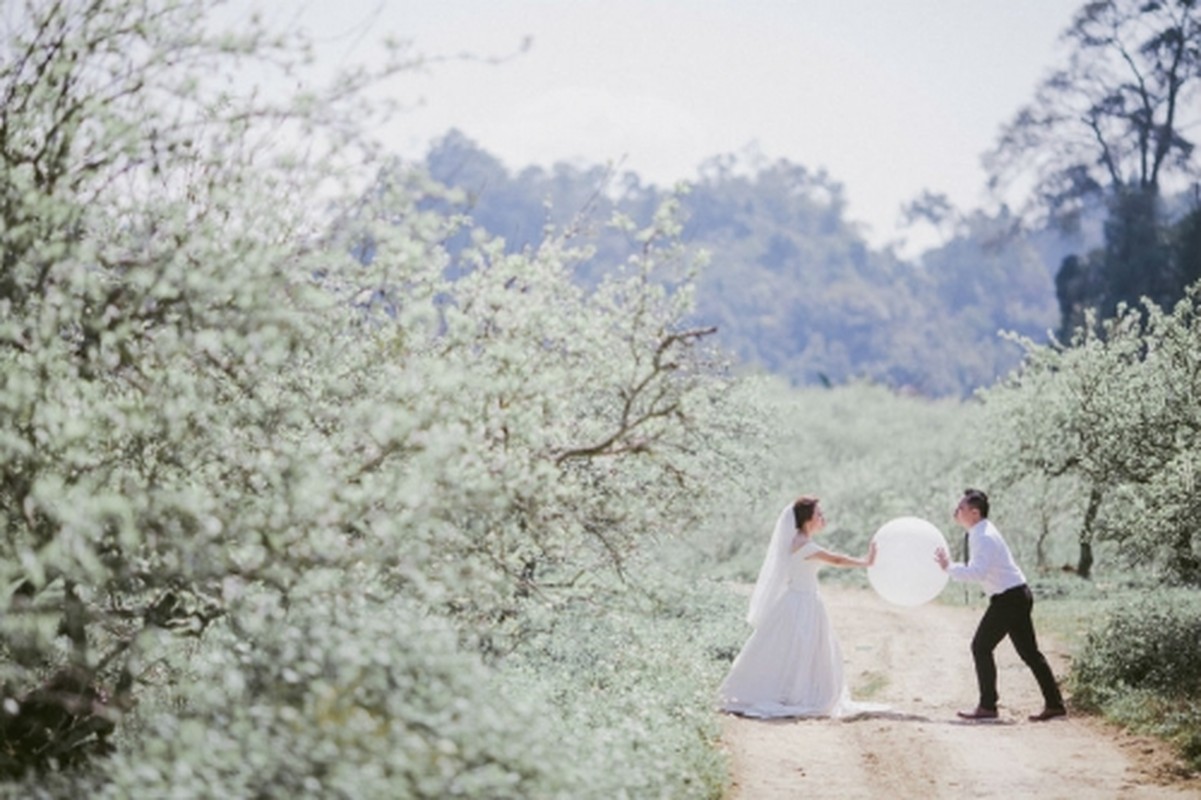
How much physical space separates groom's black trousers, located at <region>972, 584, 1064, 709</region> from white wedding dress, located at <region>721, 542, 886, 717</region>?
1170 millimetres

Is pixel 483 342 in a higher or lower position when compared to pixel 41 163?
lower

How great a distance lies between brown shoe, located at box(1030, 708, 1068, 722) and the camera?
1173 centimetres

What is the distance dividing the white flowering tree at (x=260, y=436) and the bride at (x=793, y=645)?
12.7 feet

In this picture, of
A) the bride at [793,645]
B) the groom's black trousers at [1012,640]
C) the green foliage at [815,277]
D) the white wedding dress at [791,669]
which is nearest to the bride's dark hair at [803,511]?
the bride at [793,645]

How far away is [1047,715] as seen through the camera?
1177 cm

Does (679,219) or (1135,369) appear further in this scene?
(1135,369)

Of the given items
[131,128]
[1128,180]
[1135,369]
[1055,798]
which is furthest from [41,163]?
[1128,180]

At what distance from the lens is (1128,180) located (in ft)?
150

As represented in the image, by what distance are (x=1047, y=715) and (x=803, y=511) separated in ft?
9.99

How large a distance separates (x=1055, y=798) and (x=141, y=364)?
707cm

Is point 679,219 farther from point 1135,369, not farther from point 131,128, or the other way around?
point 1135,369

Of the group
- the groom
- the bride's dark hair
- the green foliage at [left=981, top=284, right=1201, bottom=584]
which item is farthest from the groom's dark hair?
the green foliage at [left=981, top=284, right=1201, bottom=584]

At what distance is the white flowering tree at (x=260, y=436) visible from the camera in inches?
264

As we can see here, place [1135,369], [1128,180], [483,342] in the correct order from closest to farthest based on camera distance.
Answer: [483,342]
[1135,369]
[1128,180]
